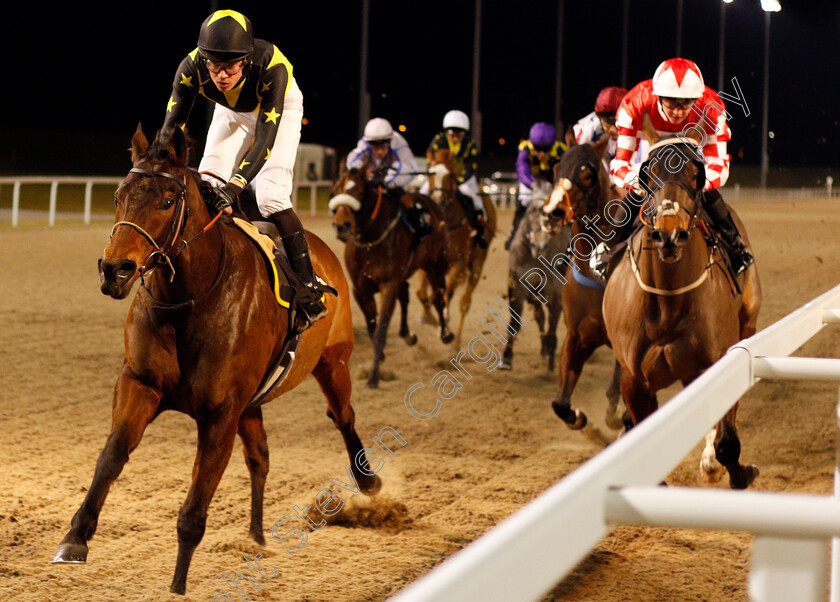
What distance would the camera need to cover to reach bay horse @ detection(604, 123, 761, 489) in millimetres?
4477

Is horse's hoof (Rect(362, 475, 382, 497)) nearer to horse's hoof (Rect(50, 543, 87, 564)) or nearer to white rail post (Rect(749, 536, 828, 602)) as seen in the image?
horse's hoof (Rect(50, 543, 87, 564))

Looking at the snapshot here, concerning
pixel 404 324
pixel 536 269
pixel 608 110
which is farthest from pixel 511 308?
pixel 608 110

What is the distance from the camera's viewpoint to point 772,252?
16953 millimetres

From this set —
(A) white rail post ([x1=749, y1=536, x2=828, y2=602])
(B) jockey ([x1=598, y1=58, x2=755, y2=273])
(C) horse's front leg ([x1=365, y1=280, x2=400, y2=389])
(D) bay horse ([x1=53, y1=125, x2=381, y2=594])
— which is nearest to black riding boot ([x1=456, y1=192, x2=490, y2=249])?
(C) horse's front leg ([x1=365, y1=280, x2=400, y2=389])

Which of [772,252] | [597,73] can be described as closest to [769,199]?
[597,73]

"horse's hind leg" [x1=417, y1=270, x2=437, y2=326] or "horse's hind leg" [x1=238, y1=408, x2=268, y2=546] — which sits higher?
Result: "horse's hind leg" [x1=417, y1=270, x2=437, y2=326]

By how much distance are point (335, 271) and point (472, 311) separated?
658 centimetres

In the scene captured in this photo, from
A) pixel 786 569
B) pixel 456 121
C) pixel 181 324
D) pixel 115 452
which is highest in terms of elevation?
pixel 456 121

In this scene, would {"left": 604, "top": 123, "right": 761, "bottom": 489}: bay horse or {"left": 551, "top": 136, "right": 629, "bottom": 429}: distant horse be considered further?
{"left": 551, "top": 136, "right": 629, "bottom": 429}: distant horse

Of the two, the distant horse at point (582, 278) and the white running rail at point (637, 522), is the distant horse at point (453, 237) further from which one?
the white running rail at point (637, 522)

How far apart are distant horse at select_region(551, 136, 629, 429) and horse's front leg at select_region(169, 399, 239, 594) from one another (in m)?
2.69

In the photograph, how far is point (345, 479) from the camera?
17.1 ft

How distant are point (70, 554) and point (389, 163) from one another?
6.55m

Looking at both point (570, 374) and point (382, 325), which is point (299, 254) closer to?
point (570, 374)
